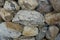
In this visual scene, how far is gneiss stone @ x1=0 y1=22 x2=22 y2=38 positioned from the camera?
75 cm

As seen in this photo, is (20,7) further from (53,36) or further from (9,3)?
(53,36)

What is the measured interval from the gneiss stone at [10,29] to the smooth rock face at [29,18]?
28 mm

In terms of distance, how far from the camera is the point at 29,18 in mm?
737

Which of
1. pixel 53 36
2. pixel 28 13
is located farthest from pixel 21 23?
pixel 53 36

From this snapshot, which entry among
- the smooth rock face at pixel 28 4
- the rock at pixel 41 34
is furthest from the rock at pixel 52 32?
the smooth rock face at pixel 28 4

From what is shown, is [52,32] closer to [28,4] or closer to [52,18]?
[52,18]

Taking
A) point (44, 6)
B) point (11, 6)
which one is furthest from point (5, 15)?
point (44, 6)

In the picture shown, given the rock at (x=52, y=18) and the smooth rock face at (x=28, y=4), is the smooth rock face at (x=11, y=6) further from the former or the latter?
the rock at (x=52, y=18)

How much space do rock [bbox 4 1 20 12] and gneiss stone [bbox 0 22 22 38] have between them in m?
0.07

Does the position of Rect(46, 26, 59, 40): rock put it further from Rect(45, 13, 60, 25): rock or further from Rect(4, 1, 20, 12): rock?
Rect(4, 1, 20, 12): rock

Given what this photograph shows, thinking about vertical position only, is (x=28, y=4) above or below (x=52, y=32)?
above

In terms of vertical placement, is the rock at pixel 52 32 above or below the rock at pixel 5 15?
below

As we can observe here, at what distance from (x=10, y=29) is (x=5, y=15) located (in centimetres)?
7

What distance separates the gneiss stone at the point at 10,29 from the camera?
0.75m
